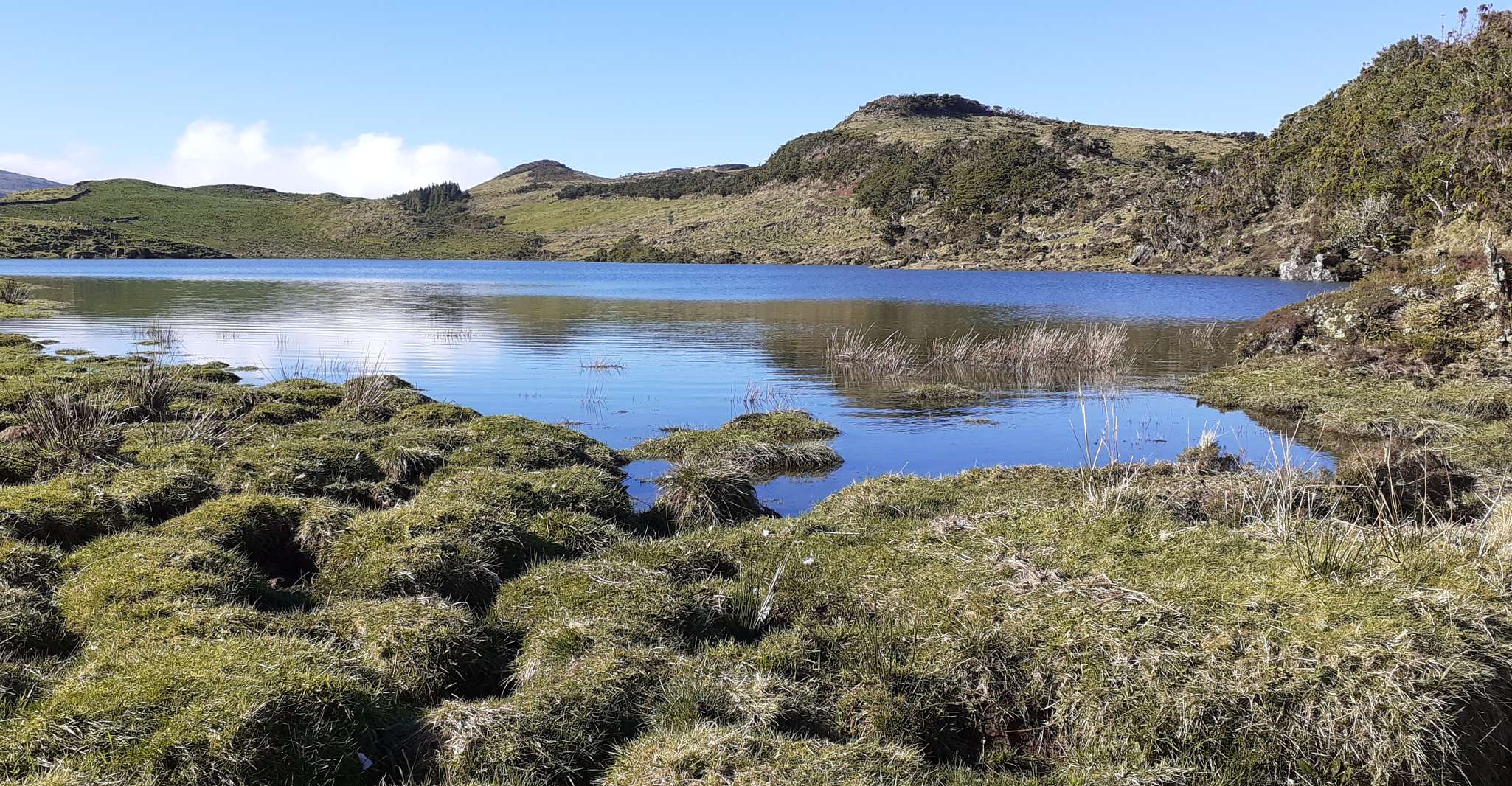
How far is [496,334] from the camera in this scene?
3794 centimetres

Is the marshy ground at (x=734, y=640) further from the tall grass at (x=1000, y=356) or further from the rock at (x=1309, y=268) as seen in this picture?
the rock at (x=1309, y=268)

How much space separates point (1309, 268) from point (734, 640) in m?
90.6

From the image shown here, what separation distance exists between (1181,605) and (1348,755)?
1290 mm

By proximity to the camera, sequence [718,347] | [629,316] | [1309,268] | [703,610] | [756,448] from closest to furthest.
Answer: [703,610]
[756,448]
[718,347]
[629,316]
[1309,268]

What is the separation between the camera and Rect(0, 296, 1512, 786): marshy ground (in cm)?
484

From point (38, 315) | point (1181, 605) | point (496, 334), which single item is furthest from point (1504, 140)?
point (38, 315)

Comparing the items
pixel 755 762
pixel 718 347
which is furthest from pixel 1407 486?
pixel 718 347

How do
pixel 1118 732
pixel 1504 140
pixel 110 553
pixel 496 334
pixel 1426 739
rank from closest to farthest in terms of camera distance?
1. pixel 1426 739
2. pixel 1118 732
3. pixel 110 553
4. pixel 496 334
5. pixel 1504 140

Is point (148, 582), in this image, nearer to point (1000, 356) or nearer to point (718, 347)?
point (1000, 356)

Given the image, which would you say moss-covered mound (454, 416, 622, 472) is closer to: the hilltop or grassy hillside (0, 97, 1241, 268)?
the hilltop

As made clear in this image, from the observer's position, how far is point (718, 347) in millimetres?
34031

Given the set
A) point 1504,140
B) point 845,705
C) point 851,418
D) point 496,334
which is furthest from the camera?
point 1504,140

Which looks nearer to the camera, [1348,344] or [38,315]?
[1348,344]

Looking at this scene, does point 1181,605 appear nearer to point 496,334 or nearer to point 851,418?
point 851,418
